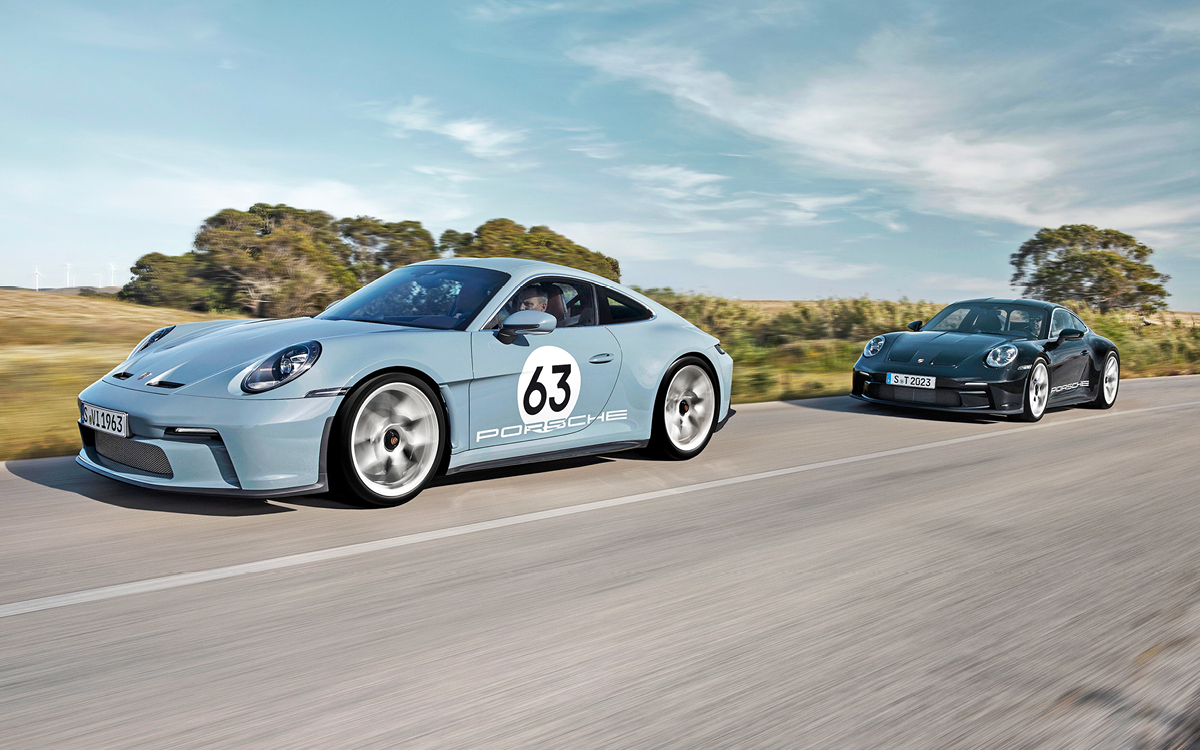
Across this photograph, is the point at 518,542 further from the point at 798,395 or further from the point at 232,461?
the point at 798,395

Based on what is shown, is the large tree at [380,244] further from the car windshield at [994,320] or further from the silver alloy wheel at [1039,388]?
the silver alloy wheel at [1039,388]

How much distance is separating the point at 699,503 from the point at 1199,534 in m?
2.56

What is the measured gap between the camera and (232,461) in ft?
13.5

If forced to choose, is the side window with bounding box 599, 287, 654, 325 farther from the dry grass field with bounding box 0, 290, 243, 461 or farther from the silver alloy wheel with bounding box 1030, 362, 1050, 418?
the silver alloy wheel with bounding box 1030, 362, 1050, 418

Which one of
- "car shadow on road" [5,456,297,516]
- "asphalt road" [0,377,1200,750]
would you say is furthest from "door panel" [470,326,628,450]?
"car shadow on road" [5,456,297,516]

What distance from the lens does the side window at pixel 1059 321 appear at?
1007 centimetres

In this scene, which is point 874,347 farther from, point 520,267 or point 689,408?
point 520,267

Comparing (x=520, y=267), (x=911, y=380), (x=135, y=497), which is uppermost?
(x=520, y=267)

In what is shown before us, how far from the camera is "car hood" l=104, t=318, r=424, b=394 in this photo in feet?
14.4

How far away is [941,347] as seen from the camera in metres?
9.53

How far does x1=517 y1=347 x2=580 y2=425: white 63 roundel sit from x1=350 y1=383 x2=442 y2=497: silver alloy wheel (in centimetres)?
61

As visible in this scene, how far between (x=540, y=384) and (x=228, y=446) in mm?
1805

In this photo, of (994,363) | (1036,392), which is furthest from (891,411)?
(1036,392)

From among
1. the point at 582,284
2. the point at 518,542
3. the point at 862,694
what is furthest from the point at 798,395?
the point at 862,694
